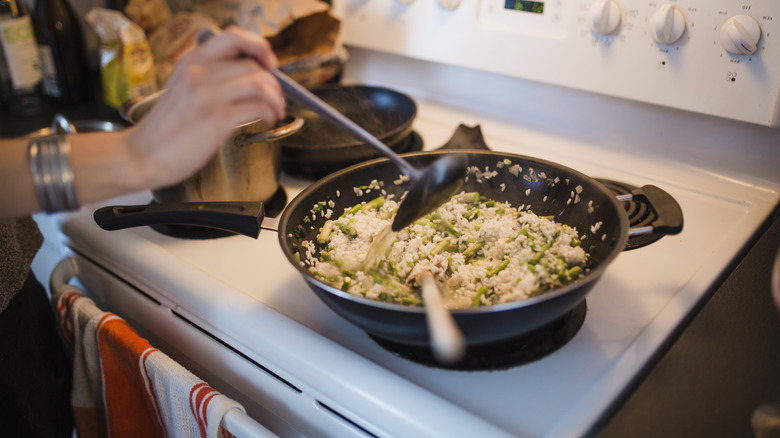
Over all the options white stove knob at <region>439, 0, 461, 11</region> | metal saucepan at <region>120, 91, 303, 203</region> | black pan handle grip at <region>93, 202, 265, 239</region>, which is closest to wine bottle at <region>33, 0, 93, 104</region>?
metal saucepan at <region>120, 91, 303, 203</region>

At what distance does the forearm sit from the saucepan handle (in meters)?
0.48

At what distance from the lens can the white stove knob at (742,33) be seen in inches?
28.5

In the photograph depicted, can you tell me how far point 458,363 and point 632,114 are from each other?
593 millimetres

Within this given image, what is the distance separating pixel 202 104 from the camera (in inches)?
18.9

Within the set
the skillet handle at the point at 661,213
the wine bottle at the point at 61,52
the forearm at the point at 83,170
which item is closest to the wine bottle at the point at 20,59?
the wine bottle at the point at 61,52

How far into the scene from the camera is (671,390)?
1.65 ft

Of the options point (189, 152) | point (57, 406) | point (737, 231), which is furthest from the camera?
point (57, 406)

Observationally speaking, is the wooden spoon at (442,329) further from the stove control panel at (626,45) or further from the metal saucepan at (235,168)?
the stove control panel at (626,45)

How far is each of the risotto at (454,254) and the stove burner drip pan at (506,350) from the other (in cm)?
5

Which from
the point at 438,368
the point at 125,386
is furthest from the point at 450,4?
the point at 125,386

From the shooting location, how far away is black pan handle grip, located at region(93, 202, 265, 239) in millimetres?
651

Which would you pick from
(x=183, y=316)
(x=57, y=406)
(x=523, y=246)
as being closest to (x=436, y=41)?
(x=523, y=246)

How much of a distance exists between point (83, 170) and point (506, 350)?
0.43m

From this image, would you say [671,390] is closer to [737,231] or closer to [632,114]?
[737,231]
